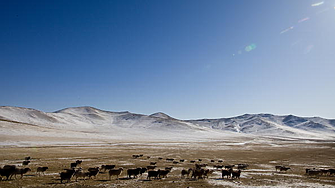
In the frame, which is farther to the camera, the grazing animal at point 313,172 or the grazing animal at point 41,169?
the grazing animal at point 313,172

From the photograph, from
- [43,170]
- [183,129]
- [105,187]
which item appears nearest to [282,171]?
[105,187]

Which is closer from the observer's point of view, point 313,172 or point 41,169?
point 41,169

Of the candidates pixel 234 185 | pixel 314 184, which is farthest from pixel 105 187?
pixel 314 184

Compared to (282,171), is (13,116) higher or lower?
higher

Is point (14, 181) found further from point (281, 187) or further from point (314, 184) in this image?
point (314, 184)

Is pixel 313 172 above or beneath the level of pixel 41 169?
beneath

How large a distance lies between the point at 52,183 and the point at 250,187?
48.7 ft

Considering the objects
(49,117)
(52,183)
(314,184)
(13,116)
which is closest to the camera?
(52,183)

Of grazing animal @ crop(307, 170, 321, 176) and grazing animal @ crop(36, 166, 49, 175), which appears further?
grazing animal @ crop(307, 170, 321, 176)

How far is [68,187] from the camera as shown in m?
14.3

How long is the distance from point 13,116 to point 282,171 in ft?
578

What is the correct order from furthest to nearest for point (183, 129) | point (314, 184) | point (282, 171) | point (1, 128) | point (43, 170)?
1. point (183, 129)
2. point (1, 128)
3. point (282, 171)
4. point (43, 170)
5. point (314, 184)

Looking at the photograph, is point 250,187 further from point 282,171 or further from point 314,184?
point 282,171

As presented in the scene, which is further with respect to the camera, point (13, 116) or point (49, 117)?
point (49, 117)
